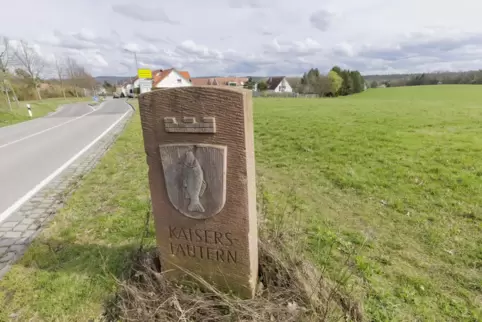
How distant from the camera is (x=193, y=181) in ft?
7.30

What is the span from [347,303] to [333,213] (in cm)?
193

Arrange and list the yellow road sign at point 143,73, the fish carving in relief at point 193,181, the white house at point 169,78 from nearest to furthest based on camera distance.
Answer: the fish carving in relief at point 193,181, the yellow road sign at point 143,73, the white house at point 169,78

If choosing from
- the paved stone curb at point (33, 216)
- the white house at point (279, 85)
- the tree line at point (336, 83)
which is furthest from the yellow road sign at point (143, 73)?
the white house at point (279, 85)

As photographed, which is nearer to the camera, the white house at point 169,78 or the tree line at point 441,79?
the white house at point 169,78

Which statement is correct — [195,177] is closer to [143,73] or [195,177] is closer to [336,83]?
[143,73]

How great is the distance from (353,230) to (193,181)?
2502mm

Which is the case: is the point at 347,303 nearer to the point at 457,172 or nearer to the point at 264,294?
the point at 264,294

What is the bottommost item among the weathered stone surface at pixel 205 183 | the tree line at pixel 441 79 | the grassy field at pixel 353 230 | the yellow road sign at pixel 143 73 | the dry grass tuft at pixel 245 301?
the grassy field at pixel 353 230

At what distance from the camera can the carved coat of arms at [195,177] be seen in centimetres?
215

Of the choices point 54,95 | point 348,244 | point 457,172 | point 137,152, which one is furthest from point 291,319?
point 54,95

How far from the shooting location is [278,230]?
124 inches

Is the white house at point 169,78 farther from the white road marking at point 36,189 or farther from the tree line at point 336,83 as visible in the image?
the white road marking at point 36,189

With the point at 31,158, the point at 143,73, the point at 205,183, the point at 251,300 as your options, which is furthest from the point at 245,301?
the point at 143,73

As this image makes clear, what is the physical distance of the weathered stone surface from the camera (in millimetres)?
2072
